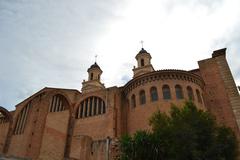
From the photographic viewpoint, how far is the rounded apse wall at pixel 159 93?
1753 centimetres

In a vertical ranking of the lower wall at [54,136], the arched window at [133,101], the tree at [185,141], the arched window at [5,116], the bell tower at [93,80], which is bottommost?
the tree at [185,141]

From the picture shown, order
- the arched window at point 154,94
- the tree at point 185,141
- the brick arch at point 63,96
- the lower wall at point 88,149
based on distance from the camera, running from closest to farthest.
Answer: the tree at point 185,141 → the lower wall at point 88,149 → the arched window at point 154,94 → the brick arch at point 63,96

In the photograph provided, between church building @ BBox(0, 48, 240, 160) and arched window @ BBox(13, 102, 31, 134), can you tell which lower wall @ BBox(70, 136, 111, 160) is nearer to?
church building @ BBox(0, 48, 240, 160)

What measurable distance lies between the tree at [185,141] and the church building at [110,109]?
527 cm

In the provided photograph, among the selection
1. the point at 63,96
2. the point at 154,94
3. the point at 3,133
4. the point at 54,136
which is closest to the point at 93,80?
the point at 63,96

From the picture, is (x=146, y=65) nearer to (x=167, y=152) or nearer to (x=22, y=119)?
(x=22, y=119)

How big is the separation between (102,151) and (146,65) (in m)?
17.4

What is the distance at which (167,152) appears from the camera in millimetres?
10641

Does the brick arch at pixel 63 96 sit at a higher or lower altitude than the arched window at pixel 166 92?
higher

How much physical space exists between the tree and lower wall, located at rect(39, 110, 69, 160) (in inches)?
401

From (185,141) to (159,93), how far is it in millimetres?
8240

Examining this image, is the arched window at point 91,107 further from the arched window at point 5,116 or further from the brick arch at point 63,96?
the arched window at point 5,116

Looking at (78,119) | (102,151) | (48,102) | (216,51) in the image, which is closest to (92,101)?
(78,119)

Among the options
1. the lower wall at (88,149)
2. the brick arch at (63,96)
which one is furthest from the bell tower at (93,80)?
the lower wall at (88,149)
